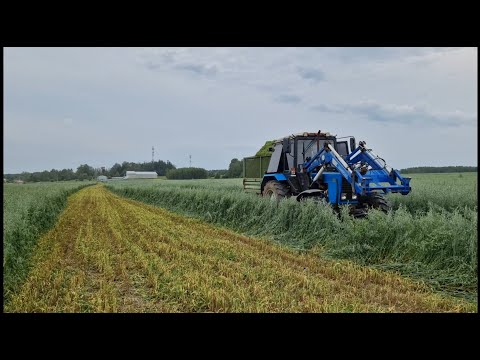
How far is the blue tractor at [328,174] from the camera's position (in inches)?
371

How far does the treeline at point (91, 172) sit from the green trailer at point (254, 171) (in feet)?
57.4

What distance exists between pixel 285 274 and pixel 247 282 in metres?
0.66

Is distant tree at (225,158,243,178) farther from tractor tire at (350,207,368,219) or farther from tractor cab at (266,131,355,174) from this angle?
tractor tire at (350,207,368,219)

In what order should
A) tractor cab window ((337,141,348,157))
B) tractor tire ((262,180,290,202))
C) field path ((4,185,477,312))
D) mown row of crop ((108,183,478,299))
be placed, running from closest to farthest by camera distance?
field path ((4,185,477,312)) → mown row of crop ((108,183,478,299)) → tractor tire ((262,180,290,202)) → tractor cab window ((337,141,348,157))

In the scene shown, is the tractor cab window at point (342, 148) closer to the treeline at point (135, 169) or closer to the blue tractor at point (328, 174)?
the blue tractor at point (328, 174)

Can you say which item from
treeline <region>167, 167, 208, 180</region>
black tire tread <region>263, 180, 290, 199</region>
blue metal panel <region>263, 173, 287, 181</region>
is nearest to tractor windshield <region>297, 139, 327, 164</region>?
blue metal panel <region>263, 173, 287, 181</region>

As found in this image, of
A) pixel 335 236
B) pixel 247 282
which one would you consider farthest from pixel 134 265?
pixel 335 236

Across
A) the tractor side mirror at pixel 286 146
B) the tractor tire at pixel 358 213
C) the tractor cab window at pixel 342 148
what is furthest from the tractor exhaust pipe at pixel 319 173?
the tractor cab window at pixel 342 148

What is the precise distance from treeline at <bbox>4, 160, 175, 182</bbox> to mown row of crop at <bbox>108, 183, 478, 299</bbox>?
21438 mm

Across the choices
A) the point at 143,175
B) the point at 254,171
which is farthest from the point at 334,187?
the point at 143,175

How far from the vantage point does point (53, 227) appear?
39.7ft

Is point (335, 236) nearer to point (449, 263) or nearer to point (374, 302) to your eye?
point (449, 263)

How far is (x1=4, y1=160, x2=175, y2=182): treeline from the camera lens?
39294 mm

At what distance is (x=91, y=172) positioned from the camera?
7762 cm
